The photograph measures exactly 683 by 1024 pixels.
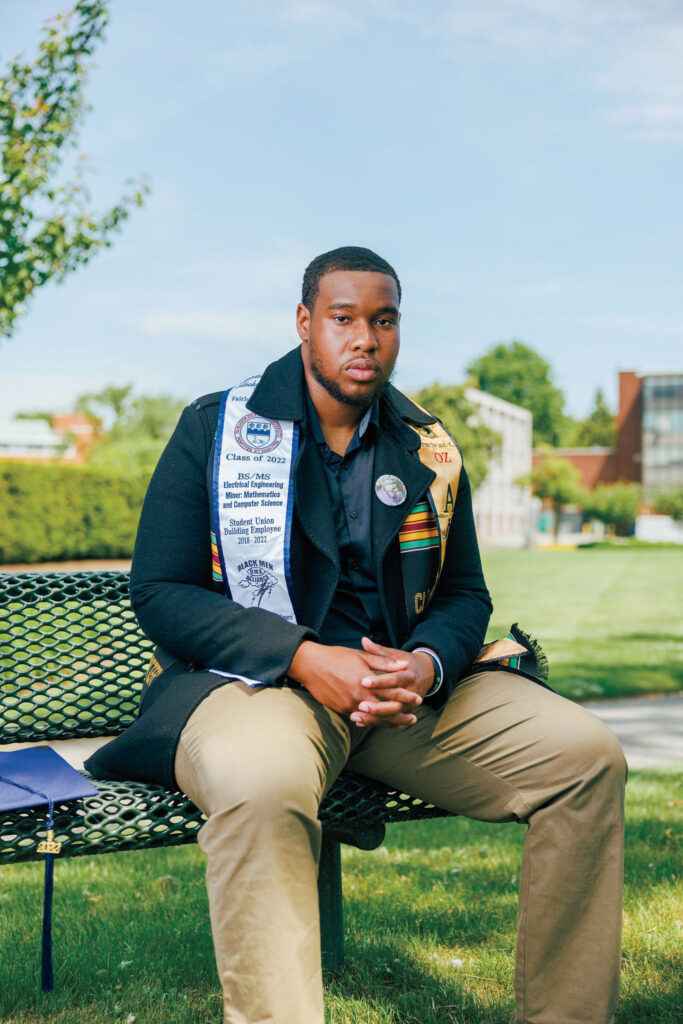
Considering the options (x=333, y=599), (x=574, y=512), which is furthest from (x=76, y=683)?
(x=574, y=512)

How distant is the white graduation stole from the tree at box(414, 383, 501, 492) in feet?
81.7

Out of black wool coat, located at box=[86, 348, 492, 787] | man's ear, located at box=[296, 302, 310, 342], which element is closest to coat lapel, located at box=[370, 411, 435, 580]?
black wool coat, located at box=[86, 348, 492, 787]

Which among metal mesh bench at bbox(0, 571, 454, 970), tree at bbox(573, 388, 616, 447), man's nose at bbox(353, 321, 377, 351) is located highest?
tree at bbox(573, 388, 616, 447)

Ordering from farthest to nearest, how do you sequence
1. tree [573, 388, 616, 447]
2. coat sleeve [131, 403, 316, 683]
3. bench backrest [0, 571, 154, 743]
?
tree [573, 388, 616, 447] → bench backrest [0, 571, 154, 743] → coat sleeve [131, 403, 316, 683]

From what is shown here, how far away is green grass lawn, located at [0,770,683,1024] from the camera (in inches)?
104

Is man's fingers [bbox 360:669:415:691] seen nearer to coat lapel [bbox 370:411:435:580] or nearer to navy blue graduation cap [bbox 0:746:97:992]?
coat lapel [bbox 370:411:435:580]

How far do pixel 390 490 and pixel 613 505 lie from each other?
76.1m

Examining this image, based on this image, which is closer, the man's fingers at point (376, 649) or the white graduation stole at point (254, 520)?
the man's fingers at point (376, 649)

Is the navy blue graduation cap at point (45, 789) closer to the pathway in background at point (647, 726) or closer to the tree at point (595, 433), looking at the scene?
the pathway in background at point (647, 726)

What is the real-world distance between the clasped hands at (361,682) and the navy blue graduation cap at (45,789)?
545 millimetres

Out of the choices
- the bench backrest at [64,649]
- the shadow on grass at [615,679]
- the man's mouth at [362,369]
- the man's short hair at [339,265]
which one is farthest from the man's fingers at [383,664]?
the shadow on grass at [615,679]

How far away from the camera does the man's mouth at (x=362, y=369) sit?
2740 millimetres

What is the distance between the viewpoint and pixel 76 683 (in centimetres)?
326

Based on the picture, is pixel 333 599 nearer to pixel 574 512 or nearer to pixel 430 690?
pixel 430 690
